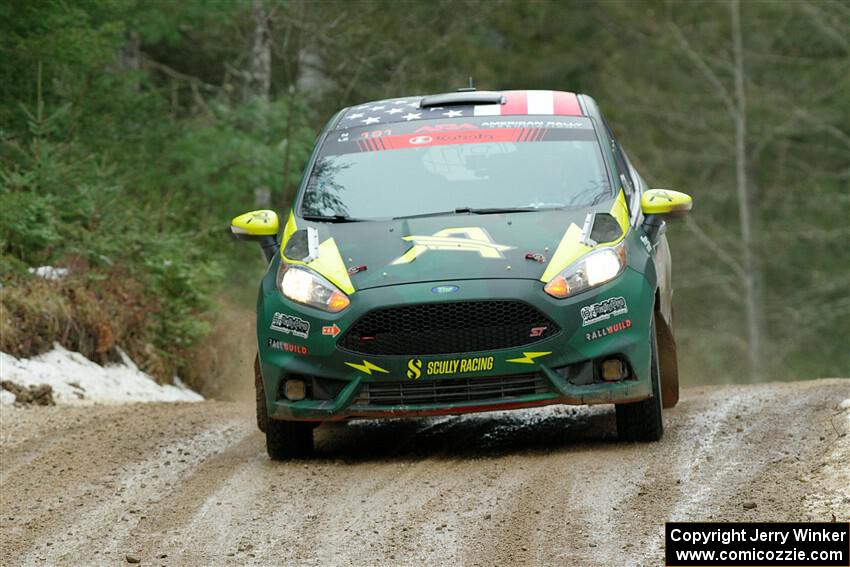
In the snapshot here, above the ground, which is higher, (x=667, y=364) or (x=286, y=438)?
(x=667, y=364)

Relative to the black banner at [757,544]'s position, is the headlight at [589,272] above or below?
above

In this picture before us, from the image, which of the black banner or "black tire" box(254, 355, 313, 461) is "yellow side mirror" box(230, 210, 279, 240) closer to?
→ "black tire" box(254, 355, 313, 461)

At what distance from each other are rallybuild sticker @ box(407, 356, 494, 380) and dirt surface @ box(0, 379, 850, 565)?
1.69 feet

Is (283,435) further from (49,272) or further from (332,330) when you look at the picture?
(49,272)

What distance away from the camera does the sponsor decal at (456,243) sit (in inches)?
324

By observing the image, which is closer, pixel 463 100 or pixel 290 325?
pixel 290 325

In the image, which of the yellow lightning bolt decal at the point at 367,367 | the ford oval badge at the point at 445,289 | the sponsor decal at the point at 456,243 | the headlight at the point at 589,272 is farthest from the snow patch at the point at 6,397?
the headlight at the point at 589,272

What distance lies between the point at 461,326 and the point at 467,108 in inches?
89.8

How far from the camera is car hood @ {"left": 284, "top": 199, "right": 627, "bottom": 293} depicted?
26.6ft

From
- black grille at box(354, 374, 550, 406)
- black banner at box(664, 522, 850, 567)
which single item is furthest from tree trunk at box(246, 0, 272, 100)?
black banner at box(664, 522, 850, 567)

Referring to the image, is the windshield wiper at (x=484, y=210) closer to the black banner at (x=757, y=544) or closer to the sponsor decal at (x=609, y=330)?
the sponsor decal at (x=609, y=330)

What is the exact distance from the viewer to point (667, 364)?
9.50 m

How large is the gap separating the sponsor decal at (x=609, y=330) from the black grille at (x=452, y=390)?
1.14 ft

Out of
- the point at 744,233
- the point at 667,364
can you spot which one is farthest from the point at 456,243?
the point at 744,233
